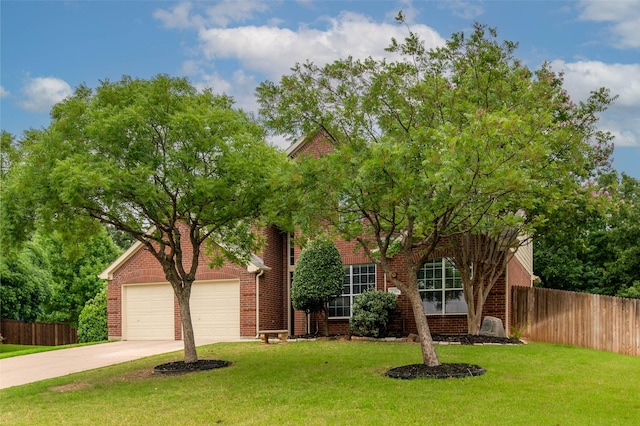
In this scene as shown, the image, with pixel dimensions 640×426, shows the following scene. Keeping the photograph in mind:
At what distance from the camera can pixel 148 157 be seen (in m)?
13.0

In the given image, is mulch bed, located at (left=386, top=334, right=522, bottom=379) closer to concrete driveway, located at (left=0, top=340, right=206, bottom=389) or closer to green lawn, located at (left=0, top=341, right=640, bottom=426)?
green lawn, located at (left=0, top=341, right=640, bottom=426)

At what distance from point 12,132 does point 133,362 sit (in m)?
6.28

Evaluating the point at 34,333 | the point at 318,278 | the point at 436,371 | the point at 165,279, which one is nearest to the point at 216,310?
the point at 165,279

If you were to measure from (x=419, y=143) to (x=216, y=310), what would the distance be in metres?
13.3

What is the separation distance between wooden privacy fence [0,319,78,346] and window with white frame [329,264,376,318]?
656 inches

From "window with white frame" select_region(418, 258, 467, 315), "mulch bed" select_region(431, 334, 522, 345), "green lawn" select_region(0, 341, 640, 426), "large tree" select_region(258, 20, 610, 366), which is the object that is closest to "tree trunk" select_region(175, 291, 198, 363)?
"green lawn" select_region(0, 341, 640, 426)

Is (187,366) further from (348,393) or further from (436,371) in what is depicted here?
(436,371)

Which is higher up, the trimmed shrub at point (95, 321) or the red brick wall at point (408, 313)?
the red brick wall at point (408, 313)

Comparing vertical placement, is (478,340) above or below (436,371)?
below

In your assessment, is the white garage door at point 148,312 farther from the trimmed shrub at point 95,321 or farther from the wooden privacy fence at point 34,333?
the wooden privacy fence at point 34,333

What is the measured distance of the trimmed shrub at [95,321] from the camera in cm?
2695

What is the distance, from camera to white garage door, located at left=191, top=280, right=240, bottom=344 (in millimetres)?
22156

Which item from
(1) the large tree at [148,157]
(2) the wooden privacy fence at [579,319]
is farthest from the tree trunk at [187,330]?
(2) the wooden privacy fence at [579,319]

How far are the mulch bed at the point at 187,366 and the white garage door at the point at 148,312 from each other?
8.40m
